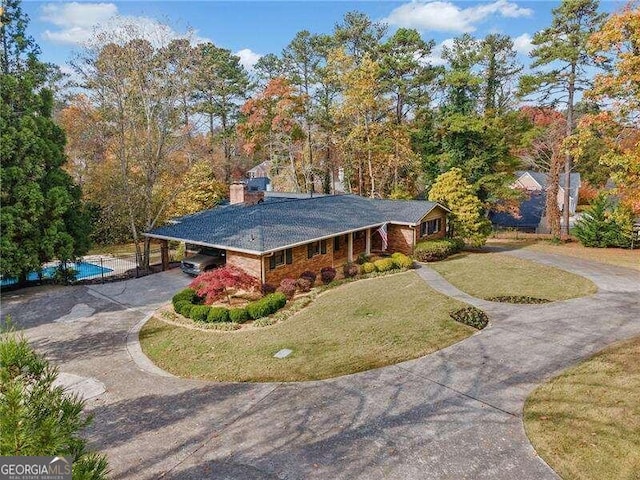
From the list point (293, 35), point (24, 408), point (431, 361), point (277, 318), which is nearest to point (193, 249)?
point (277, 318)

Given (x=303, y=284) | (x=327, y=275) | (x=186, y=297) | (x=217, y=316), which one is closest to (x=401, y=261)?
(x=327, y=275)

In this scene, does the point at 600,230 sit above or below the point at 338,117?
below

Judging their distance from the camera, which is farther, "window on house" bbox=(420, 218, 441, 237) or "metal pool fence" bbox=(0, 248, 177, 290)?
"window on house" bbox=(420, 218, 441, 237)

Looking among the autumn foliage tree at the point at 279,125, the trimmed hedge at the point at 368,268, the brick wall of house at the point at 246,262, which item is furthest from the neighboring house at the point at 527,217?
the brick wall of house at the point at 246,262

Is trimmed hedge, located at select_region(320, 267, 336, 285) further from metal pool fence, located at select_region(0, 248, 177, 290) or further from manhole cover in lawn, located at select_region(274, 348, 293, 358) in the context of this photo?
metal pool fence, located at select_region(0, 248, 177, 290)

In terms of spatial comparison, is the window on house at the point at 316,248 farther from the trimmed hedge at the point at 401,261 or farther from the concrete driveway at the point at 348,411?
the concrete driveway at the point at 348,411

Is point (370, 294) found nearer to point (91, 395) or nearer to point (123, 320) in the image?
point (123, 320)

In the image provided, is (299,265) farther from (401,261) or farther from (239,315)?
(401,261)

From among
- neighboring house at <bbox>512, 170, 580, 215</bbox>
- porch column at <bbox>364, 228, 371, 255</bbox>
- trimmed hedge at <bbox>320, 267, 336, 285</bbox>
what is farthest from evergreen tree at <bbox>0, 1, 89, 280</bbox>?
neighboring house at <bbox>512, 170, 580, 215</bbox>
